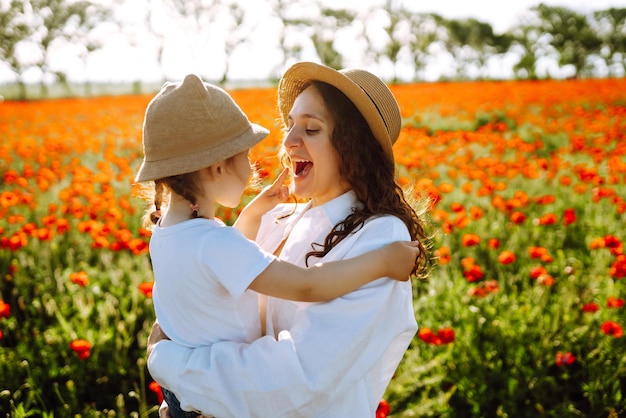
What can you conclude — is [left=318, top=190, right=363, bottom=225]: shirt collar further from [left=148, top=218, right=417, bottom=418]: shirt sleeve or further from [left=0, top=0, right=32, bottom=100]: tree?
[left=0, top=0, right=32, bottom=100]: tree

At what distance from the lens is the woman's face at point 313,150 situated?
2010 millimetres

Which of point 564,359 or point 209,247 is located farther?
point 564,359

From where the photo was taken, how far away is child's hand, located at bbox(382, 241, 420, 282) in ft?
5.50

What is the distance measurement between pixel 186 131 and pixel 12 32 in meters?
46.1

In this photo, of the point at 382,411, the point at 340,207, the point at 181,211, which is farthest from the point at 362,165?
the point at 382,411

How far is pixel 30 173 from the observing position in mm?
5848

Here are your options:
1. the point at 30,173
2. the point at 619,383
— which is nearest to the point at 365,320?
the point at 619,383

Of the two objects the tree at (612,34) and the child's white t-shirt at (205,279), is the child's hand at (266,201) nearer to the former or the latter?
the child's white t-shirt at (205,279)

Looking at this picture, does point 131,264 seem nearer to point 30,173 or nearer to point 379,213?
point 30,173

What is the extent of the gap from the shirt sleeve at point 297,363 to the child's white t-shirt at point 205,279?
2.7 inches

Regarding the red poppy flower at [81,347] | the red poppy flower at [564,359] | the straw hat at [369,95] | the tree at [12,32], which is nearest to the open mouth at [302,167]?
the straw hat at [369,95]

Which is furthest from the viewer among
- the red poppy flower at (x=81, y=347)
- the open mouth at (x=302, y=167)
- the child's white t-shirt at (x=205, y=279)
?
the red poppy flower at (x=81, y=347)

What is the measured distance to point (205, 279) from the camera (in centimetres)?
164

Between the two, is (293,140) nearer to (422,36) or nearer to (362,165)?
(362,165)
